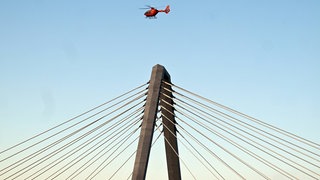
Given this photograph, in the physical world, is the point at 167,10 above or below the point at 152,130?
above

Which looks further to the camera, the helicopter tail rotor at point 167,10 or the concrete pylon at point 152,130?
the helicopter tail rotor at point 167,10

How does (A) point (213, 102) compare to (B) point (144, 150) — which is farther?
(A) point (213, 102)

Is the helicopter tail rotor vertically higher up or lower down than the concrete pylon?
higher up

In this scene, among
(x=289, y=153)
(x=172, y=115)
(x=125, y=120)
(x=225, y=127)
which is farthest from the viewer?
(x=172, y=115)

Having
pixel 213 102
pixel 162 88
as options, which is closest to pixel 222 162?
pixel 213 102

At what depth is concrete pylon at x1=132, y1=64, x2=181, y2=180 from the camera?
71.4 ft

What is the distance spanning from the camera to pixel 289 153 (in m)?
21.6

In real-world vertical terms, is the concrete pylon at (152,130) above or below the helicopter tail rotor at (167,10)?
below

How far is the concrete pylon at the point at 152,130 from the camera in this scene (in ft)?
71.4

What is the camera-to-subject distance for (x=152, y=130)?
2283 cm

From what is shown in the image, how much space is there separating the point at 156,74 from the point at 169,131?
11.6ft

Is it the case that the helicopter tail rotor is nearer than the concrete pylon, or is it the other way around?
the concrete pylon

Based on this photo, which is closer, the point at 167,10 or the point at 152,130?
the point at 152,130

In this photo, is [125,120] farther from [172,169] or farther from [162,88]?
[172,169]
